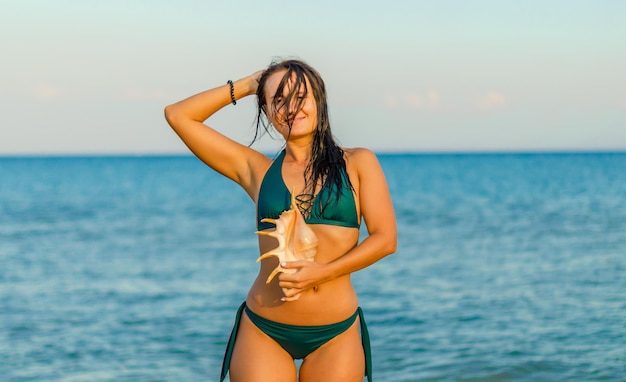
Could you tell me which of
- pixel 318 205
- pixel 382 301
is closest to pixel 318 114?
pixel 318 205

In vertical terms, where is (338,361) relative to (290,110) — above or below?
below

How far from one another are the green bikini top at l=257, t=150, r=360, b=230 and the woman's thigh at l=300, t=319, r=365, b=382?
495 millimetres

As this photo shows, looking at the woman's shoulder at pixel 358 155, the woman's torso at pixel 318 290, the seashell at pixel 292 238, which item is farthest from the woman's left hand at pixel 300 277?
the woman's shoulder at pixel 358 155

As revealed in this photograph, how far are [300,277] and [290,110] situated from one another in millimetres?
693

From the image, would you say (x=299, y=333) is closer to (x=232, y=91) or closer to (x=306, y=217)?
(x=306, y=217)

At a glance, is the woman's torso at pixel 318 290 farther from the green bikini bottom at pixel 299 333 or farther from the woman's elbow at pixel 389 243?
the woman's elbow at pixel 389 243

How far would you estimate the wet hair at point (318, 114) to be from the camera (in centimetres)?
380

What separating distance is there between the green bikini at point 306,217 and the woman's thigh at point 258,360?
0.10 feet

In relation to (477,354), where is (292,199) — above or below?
above

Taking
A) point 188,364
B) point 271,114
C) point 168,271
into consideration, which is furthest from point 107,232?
point 271,114

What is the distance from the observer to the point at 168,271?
1867 centimetres

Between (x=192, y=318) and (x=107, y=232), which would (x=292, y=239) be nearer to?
(x=192, y=318)

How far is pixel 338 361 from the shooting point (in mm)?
3908

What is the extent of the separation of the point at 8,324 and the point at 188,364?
386cm
